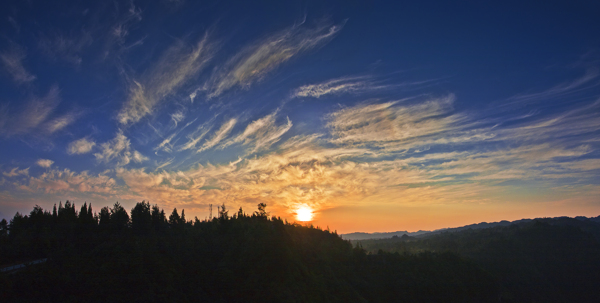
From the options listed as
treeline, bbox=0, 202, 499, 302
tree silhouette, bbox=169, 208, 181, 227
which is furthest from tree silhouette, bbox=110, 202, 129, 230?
tree silhouette, bbox=169, 208, 181, 227

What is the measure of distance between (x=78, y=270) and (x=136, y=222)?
4671 centimetres

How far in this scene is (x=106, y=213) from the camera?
95625 millimetres

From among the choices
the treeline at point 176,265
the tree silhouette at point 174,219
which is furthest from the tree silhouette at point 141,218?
the tree silhouette at point 174,219

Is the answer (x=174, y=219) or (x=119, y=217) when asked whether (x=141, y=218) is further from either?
(x=174, y=219)

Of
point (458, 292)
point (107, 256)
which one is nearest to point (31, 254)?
point (107, 256)

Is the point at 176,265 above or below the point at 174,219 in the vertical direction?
below

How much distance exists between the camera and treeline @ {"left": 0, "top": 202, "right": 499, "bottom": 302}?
55.5 m

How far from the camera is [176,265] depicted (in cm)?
7575

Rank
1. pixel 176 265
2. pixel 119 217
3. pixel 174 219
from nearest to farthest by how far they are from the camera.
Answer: pixel 176 265 → pixel 119 217 → pixel 174 219

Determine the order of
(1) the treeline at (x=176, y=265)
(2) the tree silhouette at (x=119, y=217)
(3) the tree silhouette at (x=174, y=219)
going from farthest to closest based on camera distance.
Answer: (3) the tree silhouette at (x=174, y=219) < (2) the tree silhouette at (x=119, y=217) < (1) the treeline at (x=176, y=265)

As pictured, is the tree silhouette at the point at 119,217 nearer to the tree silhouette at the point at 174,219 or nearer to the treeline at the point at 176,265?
the treeline at the point at 176,265

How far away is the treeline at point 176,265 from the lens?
55.5 metres

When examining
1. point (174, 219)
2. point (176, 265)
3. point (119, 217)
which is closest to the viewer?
point (176, 265)

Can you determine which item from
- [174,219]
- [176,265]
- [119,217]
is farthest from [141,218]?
[176,265]
